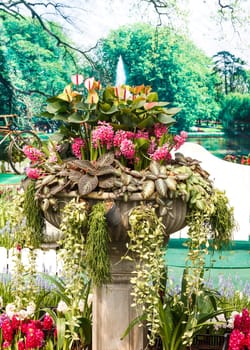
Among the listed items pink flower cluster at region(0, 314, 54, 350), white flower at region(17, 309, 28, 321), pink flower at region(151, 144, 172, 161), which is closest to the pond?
pink flower cluster at region(0, 314, 54, 350)

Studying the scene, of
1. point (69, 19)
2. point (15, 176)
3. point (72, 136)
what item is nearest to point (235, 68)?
point (69, 19)

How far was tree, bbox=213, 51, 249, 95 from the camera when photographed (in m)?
7.53

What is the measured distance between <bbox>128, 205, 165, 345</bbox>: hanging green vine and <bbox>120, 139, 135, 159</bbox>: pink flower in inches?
9.3

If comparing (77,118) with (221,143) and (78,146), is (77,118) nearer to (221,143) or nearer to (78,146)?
(78,146)

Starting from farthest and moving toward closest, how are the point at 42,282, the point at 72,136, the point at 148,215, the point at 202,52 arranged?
1. the point at 202,52
2. the point at 42,282
3. the point at 72,136
4. the point at 148,215

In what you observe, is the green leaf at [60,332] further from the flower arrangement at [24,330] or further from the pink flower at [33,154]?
the pink flower at [33,154]

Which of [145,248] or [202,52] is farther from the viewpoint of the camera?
[202,52]

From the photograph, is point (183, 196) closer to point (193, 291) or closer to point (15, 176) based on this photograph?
point (193, 291)

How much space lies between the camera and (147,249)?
2.60 m

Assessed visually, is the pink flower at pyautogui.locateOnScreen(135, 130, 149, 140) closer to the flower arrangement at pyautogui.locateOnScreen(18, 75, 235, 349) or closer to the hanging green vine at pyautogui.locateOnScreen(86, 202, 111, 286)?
the flower arrangement at pyautogui.locateOnScreen(18, 75, 235, 349)

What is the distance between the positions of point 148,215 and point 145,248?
0.43 feet

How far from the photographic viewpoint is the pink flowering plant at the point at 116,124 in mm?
2695

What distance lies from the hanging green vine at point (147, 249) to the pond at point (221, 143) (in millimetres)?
4865

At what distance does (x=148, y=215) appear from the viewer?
2510mm
